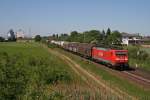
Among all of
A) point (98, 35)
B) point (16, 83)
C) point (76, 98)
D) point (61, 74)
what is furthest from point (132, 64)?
point (98, 35)

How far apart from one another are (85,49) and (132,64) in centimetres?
1379

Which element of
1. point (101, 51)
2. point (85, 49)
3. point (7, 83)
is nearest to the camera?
point (7, 83)

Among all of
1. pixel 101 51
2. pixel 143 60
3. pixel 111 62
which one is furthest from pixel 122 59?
pixel 143 60

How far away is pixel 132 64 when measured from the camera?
55594 millimetres

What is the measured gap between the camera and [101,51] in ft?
170

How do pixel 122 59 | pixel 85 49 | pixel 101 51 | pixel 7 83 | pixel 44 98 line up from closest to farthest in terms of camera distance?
pixel 44 98 → pixel 7 83 → pixel 122 59 → pixel 101 51 → pixel 85 49

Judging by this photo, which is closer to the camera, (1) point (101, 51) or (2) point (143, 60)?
(1) point (101, 51)

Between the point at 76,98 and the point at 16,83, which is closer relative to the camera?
the point at 76,98

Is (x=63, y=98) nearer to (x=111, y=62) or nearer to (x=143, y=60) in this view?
(x=111, y=62)

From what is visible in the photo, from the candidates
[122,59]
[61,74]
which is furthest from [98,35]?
[61,74]

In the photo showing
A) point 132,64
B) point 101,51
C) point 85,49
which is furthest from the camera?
point 85,49

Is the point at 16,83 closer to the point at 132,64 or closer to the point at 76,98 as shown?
the point at 76,98

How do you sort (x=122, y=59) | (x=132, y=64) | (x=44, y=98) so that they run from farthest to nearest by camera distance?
(x=132, y=64), (x=122, y=59), (x=44, y=98)

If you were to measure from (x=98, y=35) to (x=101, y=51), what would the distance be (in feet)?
346
